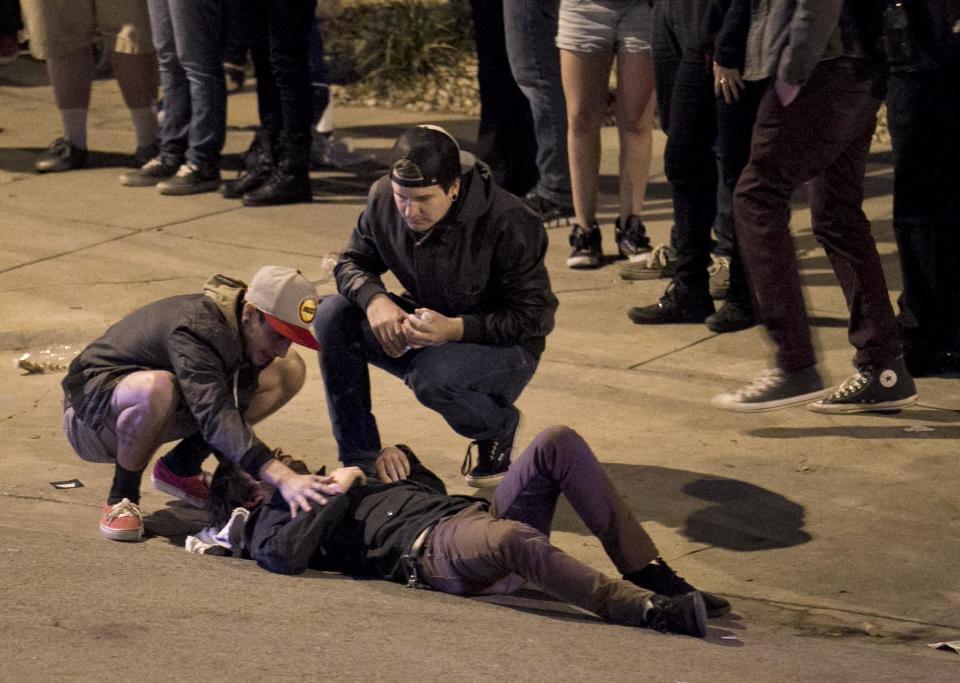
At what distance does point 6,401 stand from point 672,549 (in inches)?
104

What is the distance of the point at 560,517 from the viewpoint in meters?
5.04

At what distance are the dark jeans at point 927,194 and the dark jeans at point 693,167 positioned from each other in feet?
2.42

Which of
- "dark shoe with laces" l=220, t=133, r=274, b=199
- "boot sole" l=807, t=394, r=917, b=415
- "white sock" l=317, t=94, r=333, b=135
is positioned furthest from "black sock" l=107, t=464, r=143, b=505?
"white sock" l=317, t=94, r=333, b=135

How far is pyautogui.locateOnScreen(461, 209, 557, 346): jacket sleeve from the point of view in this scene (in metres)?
4.99

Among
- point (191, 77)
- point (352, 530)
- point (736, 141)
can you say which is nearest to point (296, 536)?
point (352, 530)

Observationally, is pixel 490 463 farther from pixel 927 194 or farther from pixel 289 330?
pixel 927 194

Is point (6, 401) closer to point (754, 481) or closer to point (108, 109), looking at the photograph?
point (754, 481)

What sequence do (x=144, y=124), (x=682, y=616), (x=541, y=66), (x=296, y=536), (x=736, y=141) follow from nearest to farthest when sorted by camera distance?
(x=682, y=616), (x=296, y=536), (x=736, y=141), (x=541, y=66), (x=144, y=124)

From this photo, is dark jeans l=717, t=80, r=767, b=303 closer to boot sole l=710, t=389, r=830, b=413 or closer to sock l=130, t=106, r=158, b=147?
boot sole l=710, t=389, r=830, b=413

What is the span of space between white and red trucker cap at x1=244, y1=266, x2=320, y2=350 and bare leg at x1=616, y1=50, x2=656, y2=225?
284 centimetres

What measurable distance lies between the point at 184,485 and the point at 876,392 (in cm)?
228

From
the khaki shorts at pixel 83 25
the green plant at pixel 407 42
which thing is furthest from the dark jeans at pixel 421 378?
the green plant at pixel 407 42

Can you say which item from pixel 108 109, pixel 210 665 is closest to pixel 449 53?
pixel 108 109

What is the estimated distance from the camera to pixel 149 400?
187 inches
